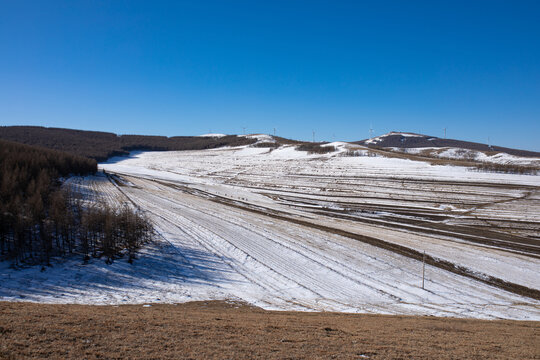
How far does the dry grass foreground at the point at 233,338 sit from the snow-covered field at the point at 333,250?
577 cm

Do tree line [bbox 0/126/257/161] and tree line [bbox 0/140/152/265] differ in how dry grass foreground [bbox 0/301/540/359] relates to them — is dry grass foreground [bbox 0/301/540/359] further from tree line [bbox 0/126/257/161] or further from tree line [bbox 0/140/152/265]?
tree line [bbox 0/126/257/161]

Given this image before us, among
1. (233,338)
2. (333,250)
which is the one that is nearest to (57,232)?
(233,338)

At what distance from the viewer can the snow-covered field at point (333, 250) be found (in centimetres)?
1927

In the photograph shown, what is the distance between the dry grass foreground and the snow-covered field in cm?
577

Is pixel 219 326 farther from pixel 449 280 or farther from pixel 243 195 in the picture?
pixel 243 195

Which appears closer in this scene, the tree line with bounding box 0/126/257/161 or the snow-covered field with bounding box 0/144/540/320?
the snow-covered field with bounding box 0/144/540/320

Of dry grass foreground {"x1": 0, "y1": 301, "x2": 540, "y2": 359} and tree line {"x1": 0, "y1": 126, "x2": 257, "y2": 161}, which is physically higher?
tree line {"x1": 0, "y1": 126, "x2": 257, "y2": 161}

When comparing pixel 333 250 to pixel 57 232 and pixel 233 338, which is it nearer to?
pixel 233 338

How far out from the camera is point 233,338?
9680 millimetres

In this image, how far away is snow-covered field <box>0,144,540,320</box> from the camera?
1927cm

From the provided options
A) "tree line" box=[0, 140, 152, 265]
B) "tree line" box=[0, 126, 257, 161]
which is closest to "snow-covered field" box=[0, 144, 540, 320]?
"tree line" box=[0, 140, 152, 265]

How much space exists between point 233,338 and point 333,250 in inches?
845

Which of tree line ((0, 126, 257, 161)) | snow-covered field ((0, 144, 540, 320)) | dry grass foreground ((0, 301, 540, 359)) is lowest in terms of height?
snow-covered field ((0, 144, 540, 320))

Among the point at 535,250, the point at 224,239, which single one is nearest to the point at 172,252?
the point at 224,239
